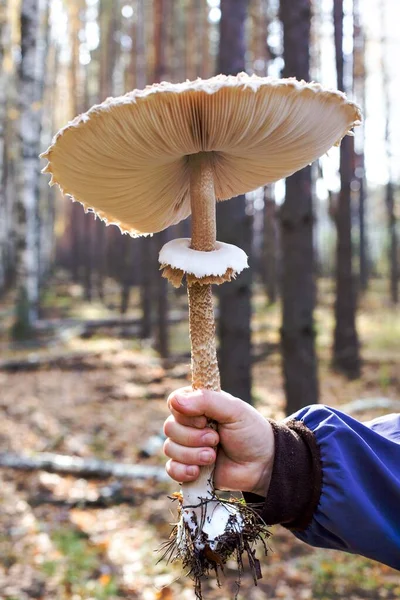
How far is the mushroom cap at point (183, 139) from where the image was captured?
1.35 metres

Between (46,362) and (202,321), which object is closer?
(202,321)

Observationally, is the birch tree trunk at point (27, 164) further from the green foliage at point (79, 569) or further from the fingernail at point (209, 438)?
the fingernail at point (209, 438)

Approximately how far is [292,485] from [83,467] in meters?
3.95

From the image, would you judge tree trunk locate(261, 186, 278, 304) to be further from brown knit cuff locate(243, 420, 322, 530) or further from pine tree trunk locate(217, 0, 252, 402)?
brown knit cuff locate(243, 420, 322, 530)

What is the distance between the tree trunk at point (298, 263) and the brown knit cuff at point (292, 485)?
3754mm

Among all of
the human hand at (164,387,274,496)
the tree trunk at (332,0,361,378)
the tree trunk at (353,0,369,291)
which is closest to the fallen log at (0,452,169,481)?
the human hand at (164,387,274,496)

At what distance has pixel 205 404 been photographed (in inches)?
64.3

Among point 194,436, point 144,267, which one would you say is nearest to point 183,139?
point 194,436

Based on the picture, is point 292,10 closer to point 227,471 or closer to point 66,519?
point 227,471

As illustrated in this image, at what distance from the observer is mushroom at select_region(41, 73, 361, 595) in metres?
1.38

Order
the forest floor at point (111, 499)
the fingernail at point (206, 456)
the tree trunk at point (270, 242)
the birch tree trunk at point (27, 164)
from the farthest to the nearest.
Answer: the tree trunk at point (270, 242), the birch tree trunk at point (27, 164), the forest floor at point (111, 499), the fingernail at point (206, 456)

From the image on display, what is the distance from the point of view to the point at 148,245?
37.3 ft

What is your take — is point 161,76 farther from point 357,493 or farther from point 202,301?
point 357,493

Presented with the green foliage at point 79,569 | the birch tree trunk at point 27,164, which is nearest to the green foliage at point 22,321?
the birch tree trunk at point 27,164
